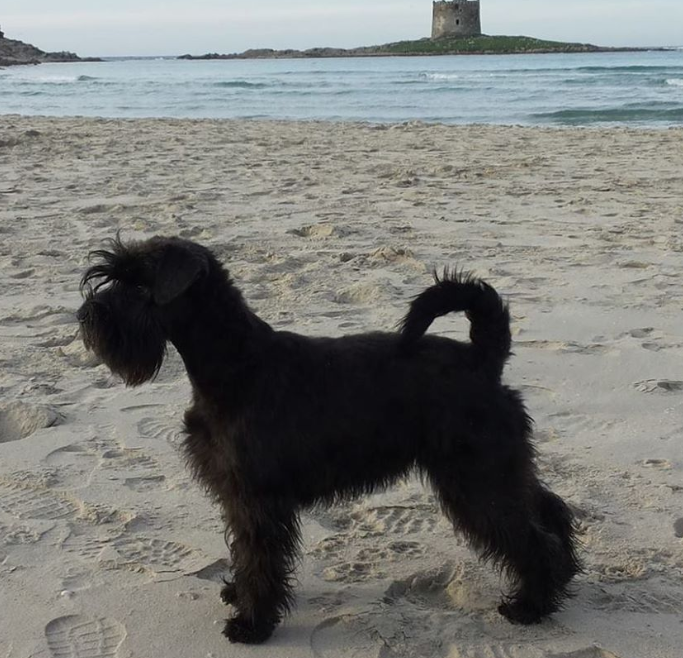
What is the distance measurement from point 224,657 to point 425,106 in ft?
80.4

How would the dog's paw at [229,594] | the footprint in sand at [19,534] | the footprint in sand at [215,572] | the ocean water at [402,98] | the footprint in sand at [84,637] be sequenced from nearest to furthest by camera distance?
the footprint in sand at [84,637] → the dog's paw at [229,594] → the footprint in sand at [215,572] → the footprint in sand at [19,534] → the ocean water at [402,98]

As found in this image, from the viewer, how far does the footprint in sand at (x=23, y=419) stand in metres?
4.32

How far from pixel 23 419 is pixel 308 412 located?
2.07 meters

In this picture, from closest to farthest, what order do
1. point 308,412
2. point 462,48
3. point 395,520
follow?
point 308,412 → point 395,520 → point 462,48

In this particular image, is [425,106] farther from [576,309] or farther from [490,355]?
[490,355]

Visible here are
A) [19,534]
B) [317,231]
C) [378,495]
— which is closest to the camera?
[19,534]

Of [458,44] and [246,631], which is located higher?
[458,44]

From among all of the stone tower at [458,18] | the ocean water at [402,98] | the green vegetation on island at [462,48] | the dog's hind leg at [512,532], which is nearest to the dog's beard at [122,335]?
the dog's hind leg at [512,532]

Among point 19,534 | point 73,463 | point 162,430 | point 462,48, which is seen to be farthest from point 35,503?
point 462,48

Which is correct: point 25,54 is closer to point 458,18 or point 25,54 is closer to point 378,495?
point 458,18

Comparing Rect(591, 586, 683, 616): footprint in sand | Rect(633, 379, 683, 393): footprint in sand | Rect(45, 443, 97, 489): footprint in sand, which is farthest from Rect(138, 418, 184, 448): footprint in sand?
Rect(633, 379, 683, 393): footprint in sand

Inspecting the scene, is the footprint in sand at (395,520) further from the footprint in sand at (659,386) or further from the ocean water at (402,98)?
the ocean water at (402,98)

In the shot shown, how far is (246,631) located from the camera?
115 inches

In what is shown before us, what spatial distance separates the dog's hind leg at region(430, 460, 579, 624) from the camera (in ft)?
9.73
